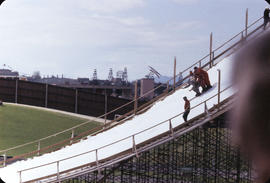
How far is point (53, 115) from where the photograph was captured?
3122cm

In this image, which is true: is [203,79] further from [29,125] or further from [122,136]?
[29,125]

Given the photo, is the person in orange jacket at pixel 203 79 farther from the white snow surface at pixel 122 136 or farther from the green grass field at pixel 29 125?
the green grass field at pixel 29 125

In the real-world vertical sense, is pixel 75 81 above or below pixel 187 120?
above

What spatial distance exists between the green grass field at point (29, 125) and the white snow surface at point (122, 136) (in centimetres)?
1124

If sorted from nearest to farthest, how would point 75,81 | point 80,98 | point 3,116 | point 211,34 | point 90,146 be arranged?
point 90,146
point 211,34
point 3,116
point 80,98
point 75,81

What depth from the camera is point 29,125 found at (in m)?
28.2

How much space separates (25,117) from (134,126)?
63.4 ft

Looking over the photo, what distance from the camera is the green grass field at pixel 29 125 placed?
2547cm

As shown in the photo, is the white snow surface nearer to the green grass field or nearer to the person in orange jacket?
the person in orange jacket

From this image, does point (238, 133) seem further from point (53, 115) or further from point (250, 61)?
point (53, 115)

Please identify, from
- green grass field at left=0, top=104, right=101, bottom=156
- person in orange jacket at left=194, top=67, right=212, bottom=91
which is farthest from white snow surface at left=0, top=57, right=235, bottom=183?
green grass field at left=0, top=104, right=101, bottom=156

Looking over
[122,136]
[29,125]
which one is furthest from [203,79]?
[29,125]

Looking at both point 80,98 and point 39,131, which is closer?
point 39,131

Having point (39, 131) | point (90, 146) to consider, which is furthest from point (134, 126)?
point (39, 131)
